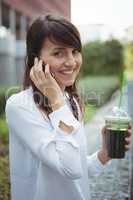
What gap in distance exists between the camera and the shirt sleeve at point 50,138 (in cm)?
118

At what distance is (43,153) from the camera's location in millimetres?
1202

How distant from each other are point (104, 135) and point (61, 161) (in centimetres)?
35

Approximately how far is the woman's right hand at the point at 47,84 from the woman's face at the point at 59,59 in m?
0.04

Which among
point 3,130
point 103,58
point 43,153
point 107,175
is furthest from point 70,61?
point 103,58

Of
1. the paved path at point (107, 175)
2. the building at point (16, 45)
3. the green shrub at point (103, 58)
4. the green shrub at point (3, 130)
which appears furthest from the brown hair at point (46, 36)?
the green shrub at point (103, 58)

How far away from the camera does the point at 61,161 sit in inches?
46.6

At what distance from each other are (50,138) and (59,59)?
0.26 meters

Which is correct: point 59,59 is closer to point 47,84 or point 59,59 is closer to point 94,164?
point 47,84

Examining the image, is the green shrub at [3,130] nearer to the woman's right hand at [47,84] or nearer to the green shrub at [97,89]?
the green shrub at [97,89]

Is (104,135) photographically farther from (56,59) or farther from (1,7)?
(1,7)

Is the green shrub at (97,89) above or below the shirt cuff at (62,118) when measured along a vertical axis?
below

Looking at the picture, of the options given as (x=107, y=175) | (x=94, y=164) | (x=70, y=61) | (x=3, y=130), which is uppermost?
(x=70, y=61)

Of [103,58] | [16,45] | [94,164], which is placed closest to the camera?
[94,164]

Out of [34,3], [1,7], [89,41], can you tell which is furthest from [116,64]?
[1,7]
